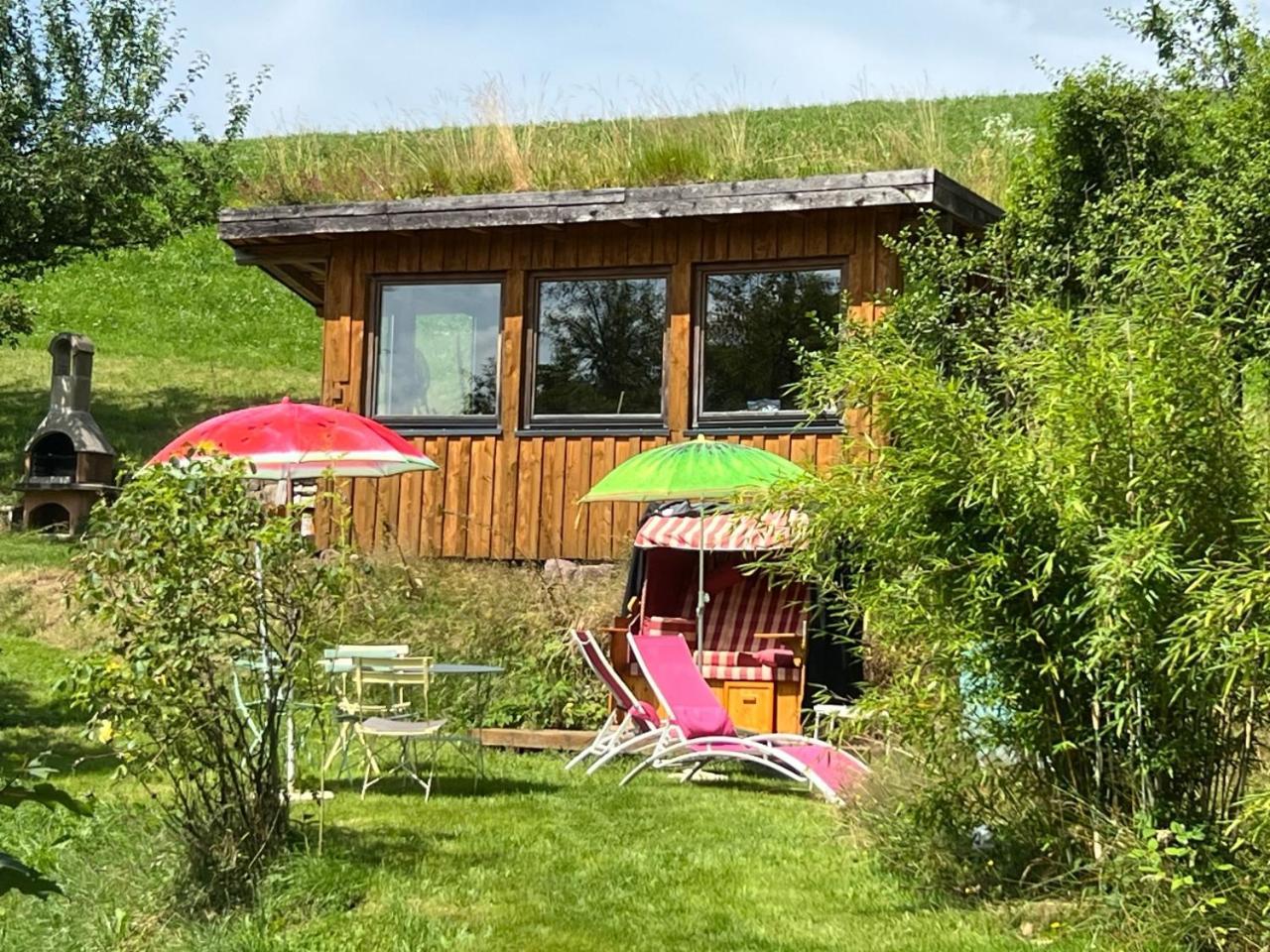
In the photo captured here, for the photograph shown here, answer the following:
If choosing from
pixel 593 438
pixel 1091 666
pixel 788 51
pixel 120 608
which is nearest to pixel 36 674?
pixel 593 438

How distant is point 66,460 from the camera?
60.5ft

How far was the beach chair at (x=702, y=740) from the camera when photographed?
8.01m

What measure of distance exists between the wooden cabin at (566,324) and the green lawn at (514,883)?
508 centimetres

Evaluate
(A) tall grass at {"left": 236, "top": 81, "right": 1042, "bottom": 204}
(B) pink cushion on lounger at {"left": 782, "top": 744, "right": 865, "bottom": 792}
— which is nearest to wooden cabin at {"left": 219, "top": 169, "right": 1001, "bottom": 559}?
(A) tall grass at {"left": 236, "top": 81, "right": 1042, "bottom": 204}

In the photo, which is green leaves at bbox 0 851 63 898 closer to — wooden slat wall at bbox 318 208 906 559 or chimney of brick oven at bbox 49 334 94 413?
wooden slat wall at bbox 318 208 906 559

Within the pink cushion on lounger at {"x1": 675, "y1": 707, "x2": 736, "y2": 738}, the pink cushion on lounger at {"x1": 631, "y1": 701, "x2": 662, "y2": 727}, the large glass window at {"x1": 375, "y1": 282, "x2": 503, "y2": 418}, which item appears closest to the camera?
the pink cushion on lounger at {"x1": 675, "y1": 707, "x2": 736, "y2": 738}

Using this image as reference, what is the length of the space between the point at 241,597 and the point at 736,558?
245 inches

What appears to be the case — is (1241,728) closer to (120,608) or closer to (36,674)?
(120,608)

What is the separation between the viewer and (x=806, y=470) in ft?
20.3

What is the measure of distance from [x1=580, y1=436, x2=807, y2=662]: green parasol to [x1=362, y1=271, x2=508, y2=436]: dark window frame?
3118 millimetres

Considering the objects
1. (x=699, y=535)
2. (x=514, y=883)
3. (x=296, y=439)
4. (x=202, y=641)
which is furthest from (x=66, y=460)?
(x=514, y=883)

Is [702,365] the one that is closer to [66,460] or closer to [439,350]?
[439,350]

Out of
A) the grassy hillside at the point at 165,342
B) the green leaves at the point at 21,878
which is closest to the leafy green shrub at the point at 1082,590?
the green leaves at the point at 21,878

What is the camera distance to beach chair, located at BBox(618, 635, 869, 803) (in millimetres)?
8008
